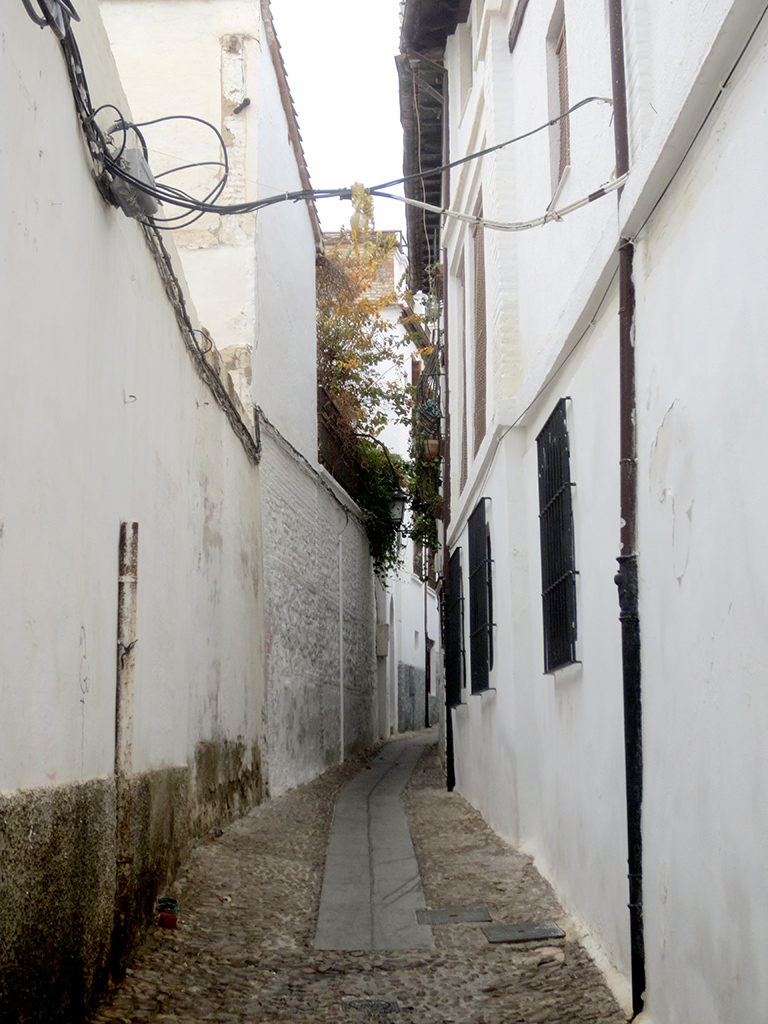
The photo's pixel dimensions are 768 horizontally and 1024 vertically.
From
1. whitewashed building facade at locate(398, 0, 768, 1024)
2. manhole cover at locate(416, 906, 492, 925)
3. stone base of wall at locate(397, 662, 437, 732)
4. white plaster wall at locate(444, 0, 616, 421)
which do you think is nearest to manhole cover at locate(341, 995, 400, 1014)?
whitewashed building facade at locate(398, 0, 768, 1024)

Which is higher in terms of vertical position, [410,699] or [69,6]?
[69,6]

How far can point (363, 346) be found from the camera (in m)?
16.4

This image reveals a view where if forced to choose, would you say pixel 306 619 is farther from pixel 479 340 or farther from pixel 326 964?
pixel 326 964

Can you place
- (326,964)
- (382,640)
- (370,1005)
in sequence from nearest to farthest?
(370,1005), (326,964), (382,640)

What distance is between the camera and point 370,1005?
4051 millimetres

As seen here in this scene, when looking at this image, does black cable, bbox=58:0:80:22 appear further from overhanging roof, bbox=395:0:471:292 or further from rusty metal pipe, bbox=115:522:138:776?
overhanging roof, bbox=395:0:471:292

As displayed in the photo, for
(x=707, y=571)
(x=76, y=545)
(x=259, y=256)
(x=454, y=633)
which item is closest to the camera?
(x=707, y=571)

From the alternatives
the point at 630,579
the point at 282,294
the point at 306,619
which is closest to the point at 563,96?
the point at 630,579

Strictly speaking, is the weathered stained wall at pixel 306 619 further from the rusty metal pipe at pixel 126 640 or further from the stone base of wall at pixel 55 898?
the stone base of wall at pixel 55 898

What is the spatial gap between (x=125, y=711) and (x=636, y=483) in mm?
2357

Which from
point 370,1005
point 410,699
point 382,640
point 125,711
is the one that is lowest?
point 370,1005

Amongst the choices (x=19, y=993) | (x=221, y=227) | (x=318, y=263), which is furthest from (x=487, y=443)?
(x=318, y=263)

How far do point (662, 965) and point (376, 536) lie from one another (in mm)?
15066

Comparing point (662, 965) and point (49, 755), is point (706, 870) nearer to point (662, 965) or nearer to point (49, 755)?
point (662, 965)
